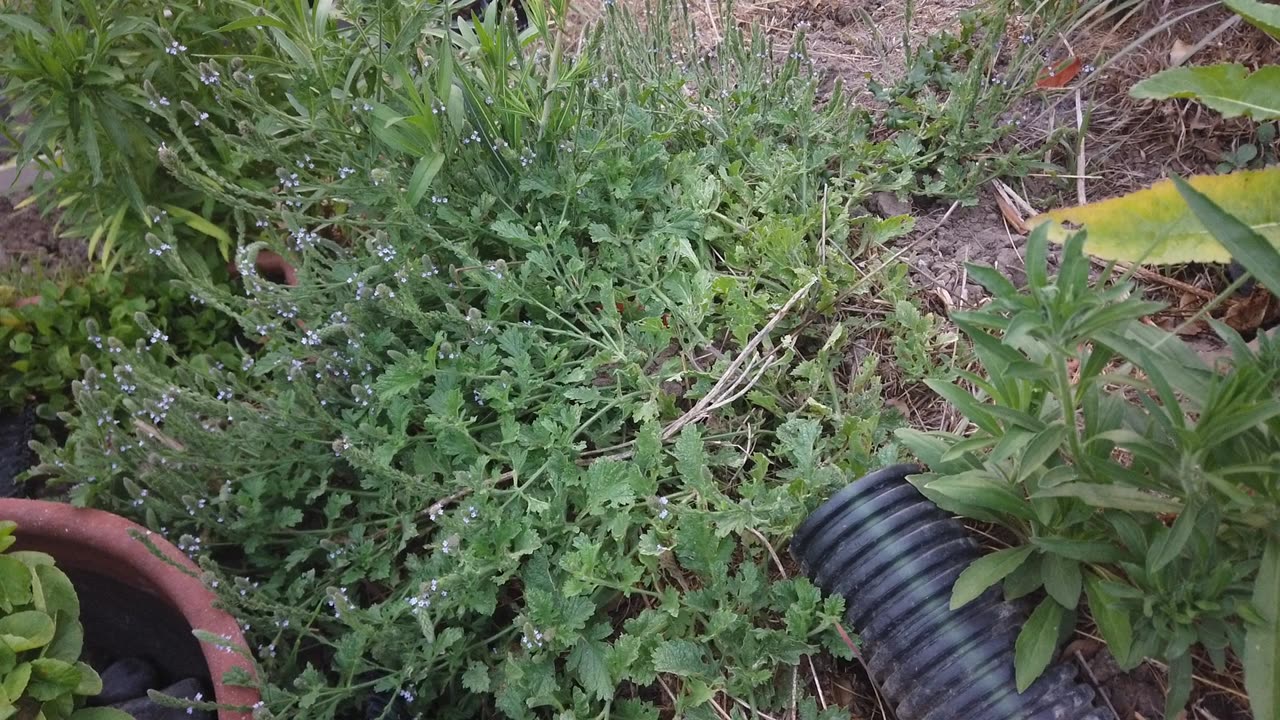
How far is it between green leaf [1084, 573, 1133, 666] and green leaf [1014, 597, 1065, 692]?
58 mm

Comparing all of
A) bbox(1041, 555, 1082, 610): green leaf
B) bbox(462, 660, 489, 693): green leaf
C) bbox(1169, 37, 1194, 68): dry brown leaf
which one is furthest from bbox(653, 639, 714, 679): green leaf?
bbox(1169, 37, 1194, 68): dry brown leaf

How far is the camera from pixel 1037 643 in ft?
4.11

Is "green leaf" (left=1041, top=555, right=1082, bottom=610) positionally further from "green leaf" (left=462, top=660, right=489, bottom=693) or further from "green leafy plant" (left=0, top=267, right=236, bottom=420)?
"green leafy plant" (left=0, top=267, right=236, bottom=420)

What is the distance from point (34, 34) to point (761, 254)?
1.77 metres

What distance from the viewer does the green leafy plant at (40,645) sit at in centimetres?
140

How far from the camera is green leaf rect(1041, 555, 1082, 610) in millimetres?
1249

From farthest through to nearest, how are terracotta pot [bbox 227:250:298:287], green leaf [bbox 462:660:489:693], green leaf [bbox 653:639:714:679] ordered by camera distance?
terracotta pot [bbox 227:250:298:287] → green leaf [bbox 462:660:489:693] → green leaf [bbox 653:639:714:679]

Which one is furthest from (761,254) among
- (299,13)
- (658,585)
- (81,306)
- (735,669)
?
(81,306)

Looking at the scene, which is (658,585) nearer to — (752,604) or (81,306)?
(752,604)

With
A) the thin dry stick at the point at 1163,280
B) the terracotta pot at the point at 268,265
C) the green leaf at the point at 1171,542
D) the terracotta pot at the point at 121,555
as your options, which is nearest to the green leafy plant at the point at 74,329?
the terracotta pot at the point at 268,265

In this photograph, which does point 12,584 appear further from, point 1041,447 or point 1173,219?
point 1173,219

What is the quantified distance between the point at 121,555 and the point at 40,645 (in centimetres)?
28

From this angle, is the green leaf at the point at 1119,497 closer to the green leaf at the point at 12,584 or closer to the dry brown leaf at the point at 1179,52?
the dry brown leaf at the point at 1179,52

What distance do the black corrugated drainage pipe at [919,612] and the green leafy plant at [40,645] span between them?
1355 millimetres
